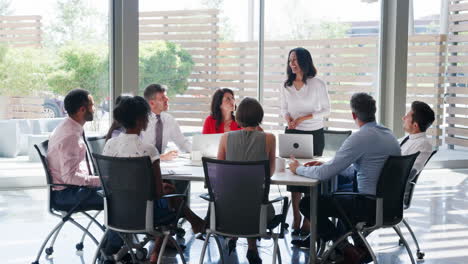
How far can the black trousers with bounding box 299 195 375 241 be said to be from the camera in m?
4.30

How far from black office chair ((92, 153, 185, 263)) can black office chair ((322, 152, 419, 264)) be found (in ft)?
4.21

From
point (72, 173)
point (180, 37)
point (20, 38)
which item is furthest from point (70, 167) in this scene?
point (180, 37)

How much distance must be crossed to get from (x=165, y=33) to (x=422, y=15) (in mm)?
4052

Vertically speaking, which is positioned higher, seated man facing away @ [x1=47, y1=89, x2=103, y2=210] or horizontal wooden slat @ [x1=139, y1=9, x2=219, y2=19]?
horizontal wooden slat @ [x1=139, y1=9, x2=219, y2=19]

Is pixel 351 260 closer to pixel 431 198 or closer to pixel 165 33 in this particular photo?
pixel 431 198

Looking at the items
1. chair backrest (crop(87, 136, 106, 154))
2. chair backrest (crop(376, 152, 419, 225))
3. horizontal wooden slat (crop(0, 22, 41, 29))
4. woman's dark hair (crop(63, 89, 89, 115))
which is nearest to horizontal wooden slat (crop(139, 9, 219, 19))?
horizontal wooden slat (crop(0, 22, 41, 29))

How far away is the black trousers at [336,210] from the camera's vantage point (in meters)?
4.30

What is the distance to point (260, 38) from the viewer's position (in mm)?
8562

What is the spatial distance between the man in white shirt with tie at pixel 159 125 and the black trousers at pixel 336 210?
157 cm

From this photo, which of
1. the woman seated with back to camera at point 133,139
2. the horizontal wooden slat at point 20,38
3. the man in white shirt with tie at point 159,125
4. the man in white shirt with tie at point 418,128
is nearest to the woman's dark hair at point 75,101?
the woman seated with back to camera at point 133,139

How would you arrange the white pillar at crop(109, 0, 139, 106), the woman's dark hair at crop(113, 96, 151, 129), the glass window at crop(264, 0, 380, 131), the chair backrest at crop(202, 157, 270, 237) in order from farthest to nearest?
the glass window at crop(264, 0, 380, 131)
the white pillar at crop(109, 0, 139, 106)
the woman's dark hair at crop(113, 96, 151, 129)
the chair backrest at crop(202, 157, 270, 237)

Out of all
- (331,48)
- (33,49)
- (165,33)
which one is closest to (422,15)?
(331,48)

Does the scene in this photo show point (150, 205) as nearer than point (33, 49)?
Yes

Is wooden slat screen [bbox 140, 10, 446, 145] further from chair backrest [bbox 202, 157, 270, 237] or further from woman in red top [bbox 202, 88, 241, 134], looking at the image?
chair backrest [bbox 202, 157, 270, 237]
